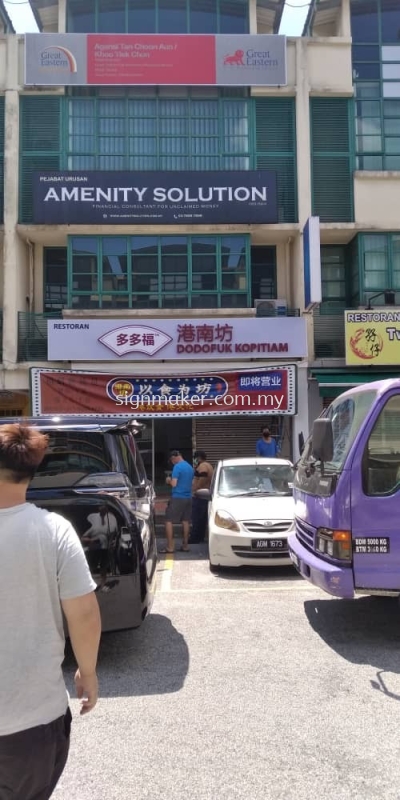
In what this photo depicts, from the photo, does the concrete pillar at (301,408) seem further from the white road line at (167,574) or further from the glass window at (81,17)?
the glass window at (81,17)

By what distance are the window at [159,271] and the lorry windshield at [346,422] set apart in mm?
9399

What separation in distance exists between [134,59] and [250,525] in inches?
500

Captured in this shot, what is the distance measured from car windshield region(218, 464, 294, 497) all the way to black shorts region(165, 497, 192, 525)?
742 mm

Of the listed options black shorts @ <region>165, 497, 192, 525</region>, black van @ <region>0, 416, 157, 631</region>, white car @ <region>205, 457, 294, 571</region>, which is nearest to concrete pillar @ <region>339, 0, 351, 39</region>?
white car @ <region>205, 457, 294, 571</region>

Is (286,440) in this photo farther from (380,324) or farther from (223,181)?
(223,181)

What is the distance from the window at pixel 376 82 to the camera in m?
15.6

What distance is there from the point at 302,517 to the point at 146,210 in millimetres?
10843

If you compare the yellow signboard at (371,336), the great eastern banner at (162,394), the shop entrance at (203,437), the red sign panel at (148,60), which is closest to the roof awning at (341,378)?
the yellow signboard at (371,336)

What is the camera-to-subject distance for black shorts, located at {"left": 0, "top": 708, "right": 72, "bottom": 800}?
77.2 inches

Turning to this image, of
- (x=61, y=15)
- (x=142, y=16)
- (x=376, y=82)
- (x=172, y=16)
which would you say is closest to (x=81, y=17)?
(x=61, y=15)

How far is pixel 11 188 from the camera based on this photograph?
49.1 feet

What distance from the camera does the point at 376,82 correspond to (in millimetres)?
15812

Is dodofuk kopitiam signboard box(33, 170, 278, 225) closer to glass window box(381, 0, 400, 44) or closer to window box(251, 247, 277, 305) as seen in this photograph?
window box(251, 247, 277, 305)

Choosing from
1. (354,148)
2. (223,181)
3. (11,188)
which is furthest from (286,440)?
(11,188)
